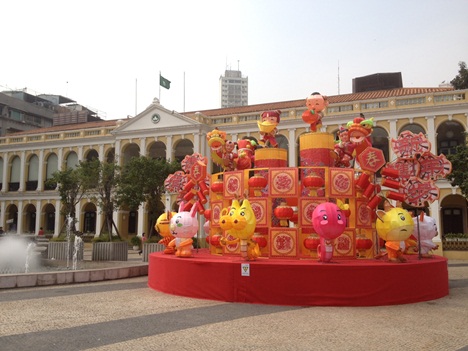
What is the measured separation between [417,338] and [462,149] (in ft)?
71.6

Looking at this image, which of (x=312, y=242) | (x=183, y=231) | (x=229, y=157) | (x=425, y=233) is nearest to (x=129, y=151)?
(x=229, y=157)

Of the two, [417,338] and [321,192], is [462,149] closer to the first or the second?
[321,192]

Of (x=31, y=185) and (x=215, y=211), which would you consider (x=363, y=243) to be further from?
(x=31, y=185)

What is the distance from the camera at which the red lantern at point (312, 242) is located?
12820 mm

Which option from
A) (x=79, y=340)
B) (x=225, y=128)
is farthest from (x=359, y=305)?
(x=225, y=128)

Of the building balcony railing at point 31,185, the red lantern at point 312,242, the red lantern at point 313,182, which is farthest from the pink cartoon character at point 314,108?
the building balcony railing at point 31,185

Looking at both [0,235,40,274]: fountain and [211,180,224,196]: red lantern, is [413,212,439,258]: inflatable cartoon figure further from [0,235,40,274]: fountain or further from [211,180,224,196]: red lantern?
[0,235,40,274]: fountain

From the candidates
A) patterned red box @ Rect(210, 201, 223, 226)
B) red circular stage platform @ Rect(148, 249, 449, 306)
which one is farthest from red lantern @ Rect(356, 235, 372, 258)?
patterned red box @ Rect(210, 201, 223, 226)

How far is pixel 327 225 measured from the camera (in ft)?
36.5

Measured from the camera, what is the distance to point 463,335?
8180mm

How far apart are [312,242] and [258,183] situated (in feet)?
8.46

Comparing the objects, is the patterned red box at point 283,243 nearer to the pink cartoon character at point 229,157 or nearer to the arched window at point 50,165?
the pink cartoon character at point 229,157

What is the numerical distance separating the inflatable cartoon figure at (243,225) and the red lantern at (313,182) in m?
2.51

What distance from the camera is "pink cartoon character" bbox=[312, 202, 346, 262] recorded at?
11.1m
